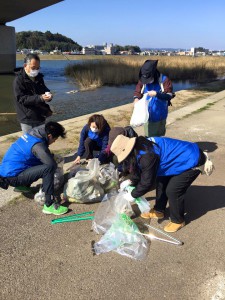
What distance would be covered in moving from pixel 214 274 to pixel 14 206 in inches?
90.4

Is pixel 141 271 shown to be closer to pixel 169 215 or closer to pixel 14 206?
pixel 169 215

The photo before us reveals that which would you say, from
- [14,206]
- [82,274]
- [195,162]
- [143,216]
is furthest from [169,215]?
[14,206]

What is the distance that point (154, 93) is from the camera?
4621mm

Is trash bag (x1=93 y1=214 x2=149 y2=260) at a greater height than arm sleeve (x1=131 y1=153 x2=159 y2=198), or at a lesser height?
lesser

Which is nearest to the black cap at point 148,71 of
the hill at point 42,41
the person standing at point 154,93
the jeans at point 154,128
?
the person standing at point 154,93

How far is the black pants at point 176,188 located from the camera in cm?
318

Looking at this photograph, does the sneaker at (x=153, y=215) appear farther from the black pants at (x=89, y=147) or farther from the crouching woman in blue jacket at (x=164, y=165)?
the black pants at (x=89, y=147)

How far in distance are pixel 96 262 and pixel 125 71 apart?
20.9m

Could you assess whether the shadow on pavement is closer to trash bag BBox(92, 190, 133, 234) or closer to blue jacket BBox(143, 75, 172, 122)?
trash bag BBox(92, 190, 133, 234)

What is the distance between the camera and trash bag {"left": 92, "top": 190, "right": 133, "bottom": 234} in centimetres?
331

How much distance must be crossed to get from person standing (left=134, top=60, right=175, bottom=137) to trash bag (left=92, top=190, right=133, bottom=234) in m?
1.88

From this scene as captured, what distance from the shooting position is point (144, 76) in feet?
15.3

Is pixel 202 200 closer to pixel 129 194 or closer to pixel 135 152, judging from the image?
pixel 129 194

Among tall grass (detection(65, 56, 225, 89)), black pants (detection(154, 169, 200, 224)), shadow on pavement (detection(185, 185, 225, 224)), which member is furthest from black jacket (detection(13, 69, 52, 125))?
tall grass (detection(65, 56, 225, 89))
